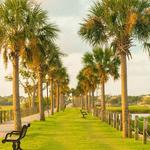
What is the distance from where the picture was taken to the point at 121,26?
91.8ft

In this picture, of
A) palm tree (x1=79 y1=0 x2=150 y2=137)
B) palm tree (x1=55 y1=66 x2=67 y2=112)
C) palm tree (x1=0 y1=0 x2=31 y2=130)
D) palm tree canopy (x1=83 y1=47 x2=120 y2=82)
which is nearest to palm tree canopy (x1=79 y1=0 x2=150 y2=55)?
palm tree (x1=79 y1=0 x2=150 y2=137)

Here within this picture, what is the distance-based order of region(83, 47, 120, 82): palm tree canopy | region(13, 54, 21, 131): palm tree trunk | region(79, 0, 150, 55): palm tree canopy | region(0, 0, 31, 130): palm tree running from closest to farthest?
region(79, 0, 150, 55): palm tree canopy < region(0, 0, 31, 130): palm tree < region(13, 54, 21, 131): palm tree trunk < region(83, 47, 120, 82): palm tree canopy

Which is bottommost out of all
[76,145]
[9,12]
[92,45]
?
[76,145]

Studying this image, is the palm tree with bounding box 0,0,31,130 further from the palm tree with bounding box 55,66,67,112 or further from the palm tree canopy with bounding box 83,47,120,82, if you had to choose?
the palm tree with bounding box 55,66,67,112

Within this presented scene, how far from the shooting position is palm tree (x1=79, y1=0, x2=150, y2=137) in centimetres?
2741

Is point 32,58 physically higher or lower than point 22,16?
lower

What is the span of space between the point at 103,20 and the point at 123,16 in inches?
50.0

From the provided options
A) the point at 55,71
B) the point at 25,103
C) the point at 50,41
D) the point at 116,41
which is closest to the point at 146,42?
the point at 116,41

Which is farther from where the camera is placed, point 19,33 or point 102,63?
point 102,63

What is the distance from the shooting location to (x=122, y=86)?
28.4 meters

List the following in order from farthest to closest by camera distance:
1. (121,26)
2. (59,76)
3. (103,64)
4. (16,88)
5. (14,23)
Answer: (59,76) < (103,64) < (16,88) < (14,23) < (121,26)

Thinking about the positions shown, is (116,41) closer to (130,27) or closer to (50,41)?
(130,27)

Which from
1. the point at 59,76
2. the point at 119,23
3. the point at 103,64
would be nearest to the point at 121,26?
the point at 119,23

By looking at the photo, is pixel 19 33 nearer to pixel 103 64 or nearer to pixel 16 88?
pixel 16 88
